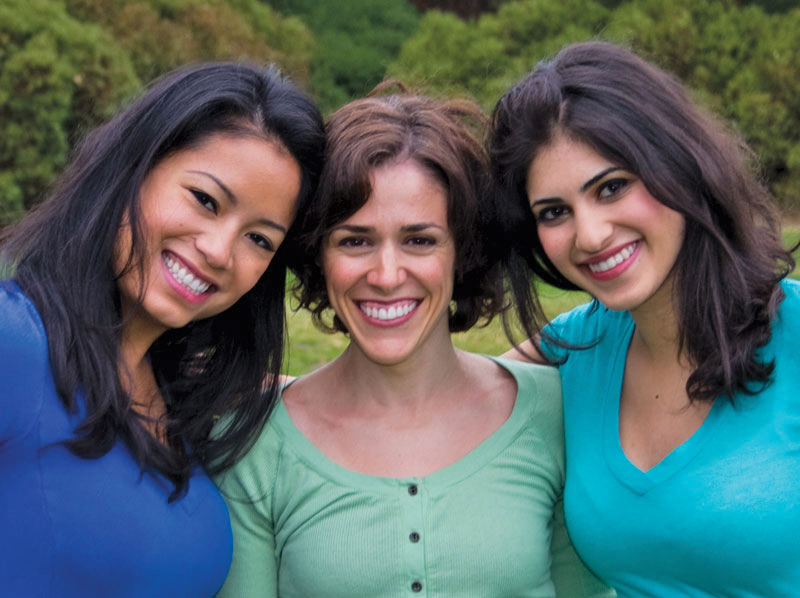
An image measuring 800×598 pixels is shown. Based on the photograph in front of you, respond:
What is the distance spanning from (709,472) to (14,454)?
166cm

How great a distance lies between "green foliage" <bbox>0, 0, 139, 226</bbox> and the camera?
32.1 feet

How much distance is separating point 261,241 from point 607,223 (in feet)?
2.98

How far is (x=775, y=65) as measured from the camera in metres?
10.4

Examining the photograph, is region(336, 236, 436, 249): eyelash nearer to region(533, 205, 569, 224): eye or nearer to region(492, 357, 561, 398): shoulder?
region(533, 205, 569, 224): eye

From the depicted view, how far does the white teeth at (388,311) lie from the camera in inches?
113

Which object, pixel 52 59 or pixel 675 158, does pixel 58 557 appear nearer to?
pixel 675 158

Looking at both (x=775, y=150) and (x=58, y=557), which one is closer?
(x=58, y=557)

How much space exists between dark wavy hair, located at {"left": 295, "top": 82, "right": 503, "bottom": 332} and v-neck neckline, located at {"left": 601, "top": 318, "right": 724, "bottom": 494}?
557 mm

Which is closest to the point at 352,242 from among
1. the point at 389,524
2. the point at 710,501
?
the point at 389,524

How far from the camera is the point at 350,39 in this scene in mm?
13992

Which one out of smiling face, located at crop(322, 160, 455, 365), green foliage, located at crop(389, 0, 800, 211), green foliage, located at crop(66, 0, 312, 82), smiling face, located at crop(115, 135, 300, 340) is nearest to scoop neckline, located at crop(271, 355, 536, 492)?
smiling face, located at crop(322, 160, 455, 365)

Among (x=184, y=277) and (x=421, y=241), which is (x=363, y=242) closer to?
(x=421, y=241)

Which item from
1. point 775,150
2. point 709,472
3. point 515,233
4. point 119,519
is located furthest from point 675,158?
point 775,150

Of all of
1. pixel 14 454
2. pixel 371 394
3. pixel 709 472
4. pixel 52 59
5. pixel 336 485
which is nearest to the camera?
pixel 14 454
